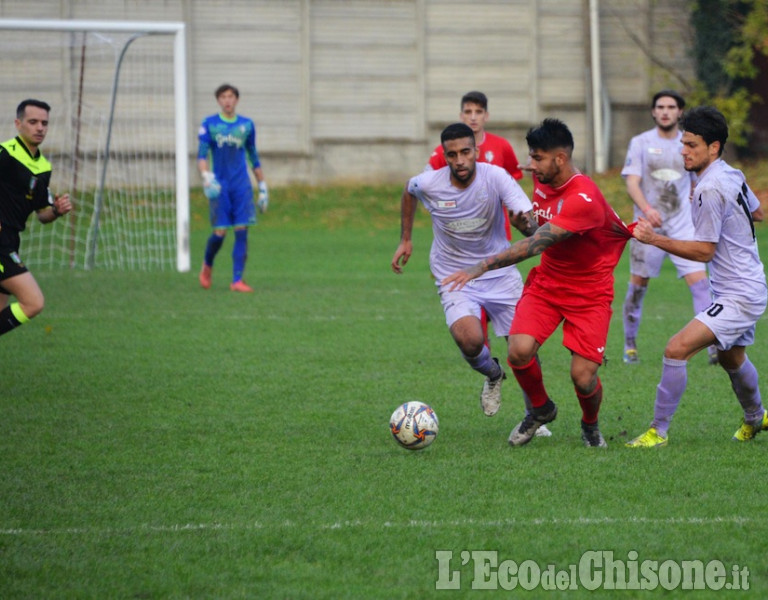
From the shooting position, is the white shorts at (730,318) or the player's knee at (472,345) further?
the player's knee at (472,345)

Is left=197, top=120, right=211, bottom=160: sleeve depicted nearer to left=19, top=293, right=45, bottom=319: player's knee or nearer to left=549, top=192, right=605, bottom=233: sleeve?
left=19, top=293, right=45, bottom=319: player's knee

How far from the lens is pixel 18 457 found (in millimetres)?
6492

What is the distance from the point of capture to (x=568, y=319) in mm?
6535

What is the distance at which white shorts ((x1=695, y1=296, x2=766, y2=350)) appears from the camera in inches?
251

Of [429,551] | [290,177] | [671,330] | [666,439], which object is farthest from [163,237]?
[429,551]

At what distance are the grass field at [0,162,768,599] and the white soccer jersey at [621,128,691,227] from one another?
50.5 inches

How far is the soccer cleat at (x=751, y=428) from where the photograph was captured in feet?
22.0

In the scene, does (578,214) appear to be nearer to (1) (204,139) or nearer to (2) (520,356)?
(2) (520,356)

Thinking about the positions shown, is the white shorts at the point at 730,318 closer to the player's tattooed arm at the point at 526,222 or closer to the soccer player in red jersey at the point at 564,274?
the soccer player in red jersey at the point at 564,274

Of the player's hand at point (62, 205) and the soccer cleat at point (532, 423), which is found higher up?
the player's hand at point (62, 205)

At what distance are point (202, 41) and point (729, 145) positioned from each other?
38.0ft

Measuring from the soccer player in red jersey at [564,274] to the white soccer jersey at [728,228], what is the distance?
0.45 metres

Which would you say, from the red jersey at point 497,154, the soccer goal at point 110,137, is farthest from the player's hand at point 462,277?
the soccer goal at point 110,137

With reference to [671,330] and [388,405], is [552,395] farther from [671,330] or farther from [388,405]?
[671,330]
